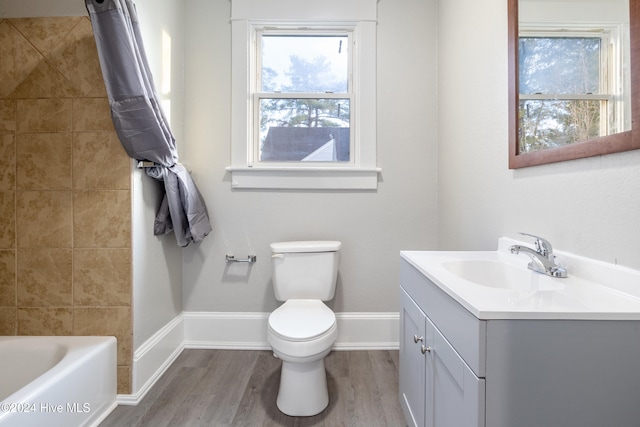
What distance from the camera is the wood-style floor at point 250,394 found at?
1377 millimetres

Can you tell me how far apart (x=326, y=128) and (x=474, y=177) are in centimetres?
100

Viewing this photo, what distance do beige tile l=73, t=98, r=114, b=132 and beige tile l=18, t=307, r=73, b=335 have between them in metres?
0.89

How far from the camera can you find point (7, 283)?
4.88 feet

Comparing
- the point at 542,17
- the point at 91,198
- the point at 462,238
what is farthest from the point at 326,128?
the point at 91,198

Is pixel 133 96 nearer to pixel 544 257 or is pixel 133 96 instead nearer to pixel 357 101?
pixel 357 101

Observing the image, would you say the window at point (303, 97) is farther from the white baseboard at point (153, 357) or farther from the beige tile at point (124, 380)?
the beige tile at point (124, 380)

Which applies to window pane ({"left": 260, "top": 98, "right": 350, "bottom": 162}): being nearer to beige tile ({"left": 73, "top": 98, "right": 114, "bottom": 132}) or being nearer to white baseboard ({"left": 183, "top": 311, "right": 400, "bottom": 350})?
beige tile ({"left": 73, "top": 98, "right": 114, "bottom": 132})

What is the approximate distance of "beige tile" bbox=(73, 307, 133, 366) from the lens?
1.48 meters

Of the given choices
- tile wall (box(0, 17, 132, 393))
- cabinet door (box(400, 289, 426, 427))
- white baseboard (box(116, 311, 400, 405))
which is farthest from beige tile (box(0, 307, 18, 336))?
cabinet door (box(400, 289, 426, 427))

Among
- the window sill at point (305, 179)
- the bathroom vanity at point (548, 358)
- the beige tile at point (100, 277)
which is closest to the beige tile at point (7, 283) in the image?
the beige tile at point (100, 277)

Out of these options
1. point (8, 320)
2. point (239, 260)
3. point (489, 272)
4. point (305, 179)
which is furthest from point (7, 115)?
point (489, 272)

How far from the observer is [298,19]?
2006mm

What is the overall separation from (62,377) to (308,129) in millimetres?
1766

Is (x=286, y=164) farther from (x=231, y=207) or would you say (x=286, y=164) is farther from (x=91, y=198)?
(x=91, y=198)
